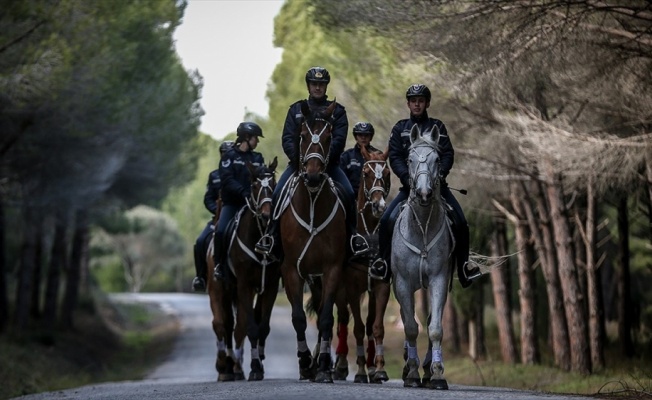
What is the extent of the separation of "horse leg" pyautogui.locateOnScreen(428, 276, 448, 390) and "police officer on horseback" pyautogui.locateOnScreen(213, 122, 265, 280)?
17.6 ft

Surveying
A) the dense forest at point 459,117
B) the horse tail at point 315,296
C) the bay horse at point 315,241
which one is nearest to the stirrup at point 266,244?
the bay horse at point 315,241

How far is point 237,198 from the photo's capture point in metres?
19.4

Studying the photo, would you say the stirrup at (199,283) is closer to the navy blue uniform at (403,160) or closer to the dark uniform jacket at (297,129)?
the dark uniform jacket at (297,129)

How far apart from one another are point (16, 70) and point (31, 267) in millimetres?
13168

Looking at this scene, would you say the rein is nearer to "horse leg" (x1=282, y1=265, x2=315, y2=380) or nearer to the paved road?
"horse leg" (x1=282, y1=265, x2=315, y2=380)

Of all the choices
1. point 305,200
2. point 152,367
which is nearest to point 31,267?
point 152,367

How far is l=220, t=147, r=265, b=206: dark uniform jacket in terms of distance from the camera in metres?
19.1

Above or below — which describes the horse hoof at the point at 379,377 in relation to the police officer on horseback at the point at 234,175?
below

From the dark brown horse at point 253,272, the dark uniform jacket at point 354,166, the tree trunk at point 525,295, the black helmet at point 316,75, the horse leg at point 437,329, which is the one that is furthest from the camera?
the tree trunk at point 525,295

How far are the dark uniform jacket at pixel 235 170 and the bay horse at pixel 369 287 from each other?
6.71 ft

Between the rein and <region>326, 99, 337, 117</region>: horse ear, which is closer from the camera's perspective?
<region>326, 99, 337, 117</region>: horse ear

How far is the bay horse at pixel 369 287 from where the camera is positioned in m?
17.0

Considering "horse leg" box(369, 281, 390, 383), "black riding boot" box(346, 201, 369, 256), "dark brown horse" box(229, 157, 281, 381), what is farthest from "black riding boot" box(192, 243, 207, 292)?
"black riding boot" box(346, 201, 369, 256)

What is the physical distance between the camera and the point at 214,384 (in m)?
18.3
